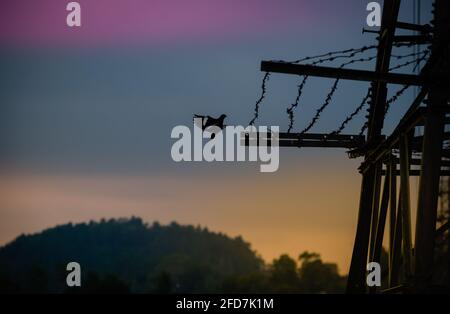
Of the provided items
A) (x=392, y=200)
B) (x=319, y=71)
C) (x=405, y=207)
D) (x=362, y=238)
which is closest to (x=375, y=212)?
(x=362, y=238)

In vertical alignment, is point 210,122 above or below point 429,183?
above

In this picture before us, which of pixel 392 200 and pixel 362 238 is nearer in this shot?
pixel 392 200

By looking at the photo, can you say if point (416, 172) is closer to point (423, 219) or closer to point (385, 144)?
point (385, 144)

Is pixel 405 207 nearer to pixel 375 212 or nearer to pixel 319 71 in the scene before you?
pixel 319 71

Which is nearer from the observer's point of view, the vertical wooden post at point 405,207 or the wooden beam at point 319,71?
the wooden beam at point 319,71

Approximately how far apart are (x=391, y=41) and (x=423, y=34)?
121 centimetres

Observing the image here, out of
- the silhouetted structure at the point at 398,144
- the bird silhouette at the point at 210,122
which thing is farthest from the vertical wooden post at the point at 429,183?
the bird silhouette at the point at 210,122

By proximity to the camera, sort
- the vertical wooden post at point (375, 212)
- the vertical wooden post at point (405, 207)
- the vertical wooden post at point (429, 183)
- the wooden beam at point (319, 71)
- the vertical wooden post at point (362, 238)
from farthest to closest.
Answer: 1. the vertical wooden post at point (362, 238)
2. the vertical wooden post at point (375, 212)
3. the vertical wooden post at point (405, 207)
4. the vertical wooden post at point (429, 183)
5. the wooden beam at point (319, 71)

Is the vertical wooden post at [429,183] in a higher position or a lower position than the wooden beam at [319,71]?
lower

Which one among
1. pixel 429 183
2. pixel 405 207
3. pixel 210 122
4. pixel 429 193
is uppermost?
pixel 210 122

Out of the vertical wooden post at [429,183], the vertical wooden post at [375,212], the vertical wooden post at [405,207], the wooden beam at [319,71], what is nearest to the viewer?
the wooden beam at [319,71]

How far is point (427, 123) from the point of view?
52.0ft

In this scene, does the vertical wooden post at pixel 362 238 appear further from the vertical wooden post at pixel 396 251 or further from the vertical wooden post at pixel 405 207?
the vertical wooden post at pixel 405 207
